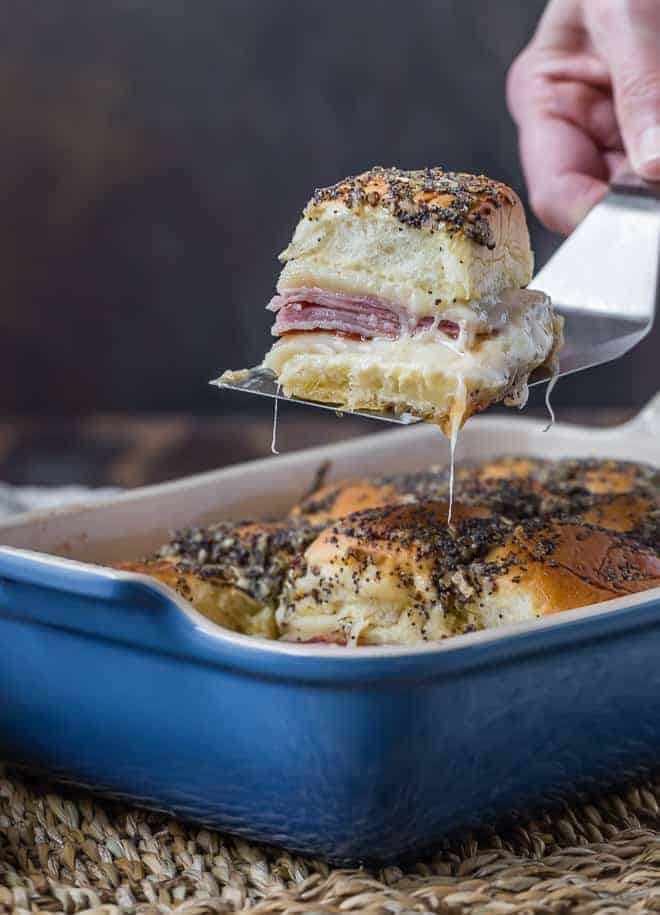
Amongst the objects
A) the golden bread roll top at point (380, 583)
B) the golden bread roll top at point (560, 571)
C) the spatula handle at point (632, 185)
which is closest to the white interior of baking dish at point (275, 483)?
the golden bread roll top at point (560, 571)

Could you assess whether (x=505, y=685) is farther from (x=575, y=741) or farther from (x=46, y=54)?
(x=46, y=54)

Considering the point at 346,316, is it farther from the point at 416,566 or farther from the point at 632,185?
the point at 632,185

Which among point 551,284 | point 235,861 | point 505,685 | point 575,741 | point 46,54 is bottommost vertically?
point 235,861

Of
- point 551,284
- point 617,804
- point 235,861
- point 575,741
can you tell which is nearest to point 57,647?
point 235,861

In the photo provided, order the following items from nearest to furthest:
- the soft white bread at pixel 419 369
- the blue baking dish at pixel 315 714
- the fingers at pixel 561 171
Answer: the blue baking dish at pixel 315 714 → the soft white bread at pixel 419 369 → the fingers at pixel 561 171

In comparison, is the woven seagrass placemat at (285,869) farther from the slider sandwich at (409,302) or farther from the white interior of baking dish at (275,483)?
the slider sandwich at (409,302)

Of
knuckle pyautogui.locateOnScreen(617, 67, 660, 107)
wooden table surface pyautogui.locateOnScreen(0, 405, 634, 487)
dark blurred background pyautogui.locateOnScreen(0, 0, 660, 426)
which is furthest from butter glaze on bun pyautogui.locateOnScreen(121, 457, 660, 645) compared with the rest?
dark blurred background pyautogui.locateOnScreen(0, 0, 660, 426)

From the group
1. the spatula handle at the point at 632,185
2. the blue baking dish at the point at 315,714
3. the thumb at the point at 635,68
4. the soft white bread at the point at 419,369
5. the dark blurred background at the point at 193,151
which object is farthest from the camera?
the dark blurred background at the point at 193,151
